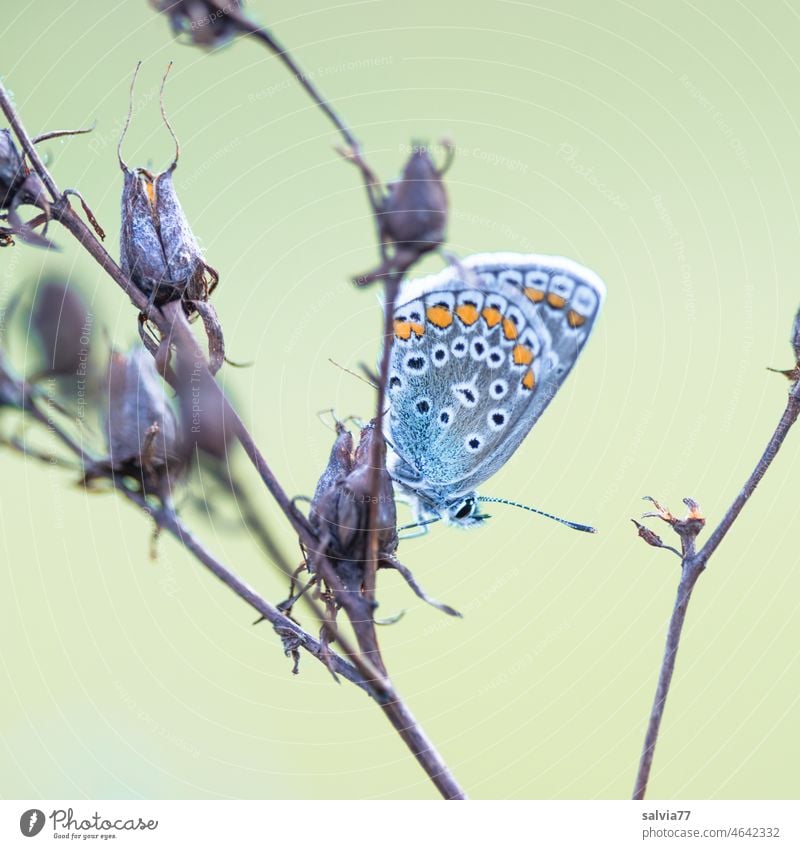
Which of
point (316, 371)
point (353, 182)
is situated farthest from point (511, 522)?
point (353, 182)

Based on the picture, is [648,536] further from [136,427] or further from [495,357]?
[136,427]

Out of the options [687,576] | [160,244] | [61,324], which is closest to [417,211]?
[61,324]

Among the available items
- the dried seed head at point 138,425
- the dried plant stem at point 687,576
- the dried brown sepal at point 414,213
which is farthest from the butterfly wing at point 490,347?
the dried brown sepal at point 414,213

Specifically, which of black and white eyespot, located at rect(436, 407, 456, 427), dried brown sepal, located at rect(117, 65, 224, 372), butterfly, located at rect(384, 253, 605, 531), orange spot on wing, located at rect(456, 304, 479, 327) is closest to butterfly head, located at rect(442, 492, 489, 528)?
butterfly, located at rect(384, 253, 605, 531)

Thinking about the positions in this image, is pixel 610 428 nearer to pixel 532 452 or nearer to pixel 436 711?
pixel 532 452

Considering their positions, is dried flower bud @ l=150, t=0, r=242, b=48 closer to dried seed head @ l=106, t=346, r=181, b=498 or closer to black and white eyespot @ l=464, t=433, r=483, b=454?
dried seed head @ l=106, t=346, r=181, b=498

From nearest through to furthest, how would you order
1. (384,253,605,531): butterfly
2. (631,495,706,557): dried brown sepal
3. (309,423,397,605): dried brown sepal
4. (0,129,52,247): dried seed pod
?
(309,423,397,605): dried brown sepal < (0,129,52,247): dried seed pod < (631,495,706,557): dried brown sepal < (384,253,605,531): butterfly
